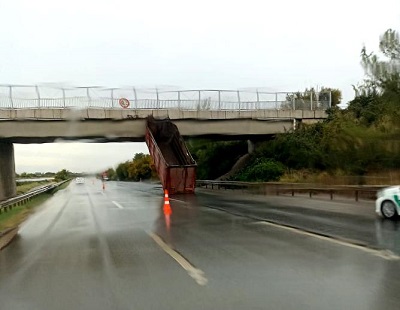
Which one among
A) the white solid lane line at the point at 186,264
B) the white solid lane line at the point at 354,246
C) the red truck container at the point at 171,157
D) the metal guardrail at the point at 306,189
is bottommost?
the white solid lane line at the point at 186,264

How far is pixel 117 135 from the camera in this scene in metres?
39.9

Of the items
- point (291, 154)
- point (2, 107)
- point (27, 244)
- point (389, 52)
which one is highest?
point (389, 52)

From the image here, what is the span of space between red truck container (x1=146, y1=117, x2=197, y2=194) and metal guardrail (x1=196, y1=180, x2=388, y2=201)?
4.68 meters

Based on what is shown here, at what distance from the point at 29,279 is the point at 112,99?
31.8 metres

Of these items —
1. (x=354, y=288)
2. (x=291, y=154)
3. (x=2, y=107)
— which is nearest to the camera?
(x=354, y=288)

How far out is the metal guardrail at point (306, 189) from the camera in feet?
80.7

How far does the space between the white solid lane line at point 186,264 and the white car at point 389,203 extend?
7.30 metres

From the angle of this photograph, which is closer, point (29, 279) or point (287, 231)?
point (29, 279)

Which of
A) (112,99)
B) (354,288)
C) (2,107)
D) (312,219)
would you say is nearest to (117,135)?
(112,99)

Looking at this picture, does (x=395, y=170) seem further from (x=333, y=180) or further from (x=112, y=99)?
(x=112, y=99)

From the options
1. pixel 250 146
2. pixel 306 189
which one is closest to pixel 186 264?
pixel 306 189

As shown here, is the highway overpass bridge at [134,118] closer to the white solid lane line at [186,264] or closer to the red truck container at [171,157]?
the red truck container at [171,157]

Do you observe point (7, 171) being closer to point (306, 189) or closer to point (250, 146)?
point (250, 146)

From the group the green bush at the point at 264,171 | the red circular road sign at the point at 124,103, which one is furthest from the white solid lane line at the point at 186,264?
the green bush at the point at 264,171
